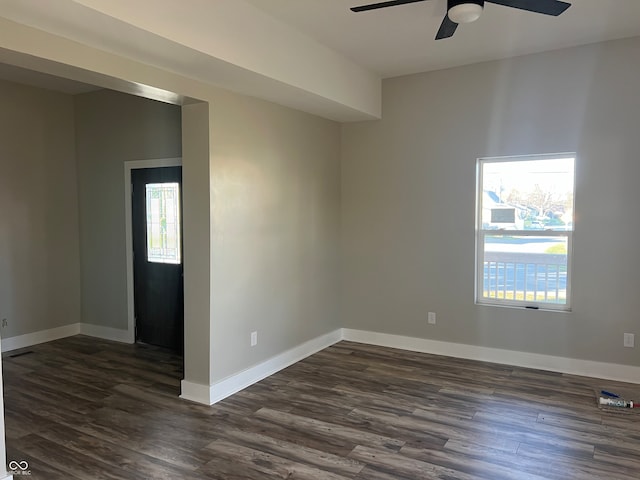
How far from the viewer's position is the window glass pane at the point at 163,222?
16.5 feet

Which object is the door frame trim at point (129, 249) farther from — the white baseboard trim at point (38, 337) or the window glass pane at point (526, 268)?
the window glass pane at point (526, 268)

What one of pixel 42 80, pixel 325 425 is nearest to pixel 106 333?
pixel 42 80

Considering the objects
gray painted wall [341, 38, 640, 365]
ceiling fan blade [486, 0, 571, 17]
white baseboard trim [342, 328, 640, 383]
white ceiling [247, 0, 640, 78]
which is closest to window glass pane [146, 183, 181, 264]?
gray painted wall [341, 38, 640, 365]

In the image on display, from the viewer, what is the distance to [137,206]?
5332 mm

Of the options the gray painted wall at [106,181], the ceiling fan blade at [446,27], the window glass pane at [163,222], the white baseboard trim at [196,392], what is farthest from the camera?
the gray painted wall at [106,181]

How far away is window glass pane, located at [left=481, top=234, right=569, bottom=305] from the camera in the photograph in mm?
4402

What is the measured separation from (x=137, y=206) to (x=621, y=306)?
4.81 metres

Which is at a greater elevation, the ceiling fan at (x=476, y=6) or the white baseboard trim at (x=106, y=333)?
the ceiling fan at (x=476, y=6)

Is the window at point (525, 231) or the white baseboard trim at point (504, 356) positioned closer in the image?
the white baseboard trim at point (504, 356)

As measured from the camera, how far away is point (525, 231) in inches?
178

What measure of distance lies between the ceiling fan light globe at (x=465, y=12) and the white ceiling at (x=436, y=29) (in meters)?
0.30

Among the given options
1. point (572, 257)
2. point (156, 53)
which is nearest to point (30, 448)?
point (156, 53)

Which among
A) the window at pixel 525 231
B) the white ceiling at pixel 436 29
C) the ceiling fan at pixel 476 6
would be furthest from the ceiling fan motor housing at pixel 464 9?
the window at pixel 525 231

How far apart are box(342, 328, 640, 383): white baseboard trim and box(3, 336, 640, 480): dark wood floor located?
14 centimetres
